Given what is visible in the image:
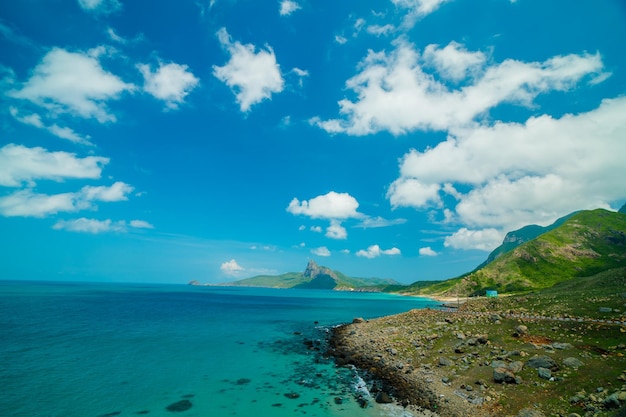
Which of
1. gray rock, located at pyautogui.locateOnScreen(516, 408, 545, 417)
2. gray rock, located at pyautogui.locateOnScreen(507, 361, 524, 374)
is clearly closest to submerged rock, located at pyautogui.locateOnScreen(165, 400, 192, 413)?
gray rock, located at pyautogui.locateOnScreen(516, 408, 545, 417)

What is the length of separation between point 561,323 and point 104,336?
8001cm

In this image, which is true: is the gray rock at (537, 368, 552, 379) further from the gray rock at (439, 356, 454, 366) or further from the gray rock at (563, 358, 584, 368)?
the gray rock at (439, 356, 454, 366)

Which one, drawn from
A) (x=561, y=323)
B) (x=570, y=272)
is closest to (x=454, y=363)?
(x=561, y=323)

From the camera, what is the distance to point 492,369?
31.5 m

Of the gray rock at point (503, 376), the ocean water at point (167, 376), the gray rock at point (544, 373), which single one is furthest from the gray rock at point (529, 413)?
the ocean water at point (167, 376)

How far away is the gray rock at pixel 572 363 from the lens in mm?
27594

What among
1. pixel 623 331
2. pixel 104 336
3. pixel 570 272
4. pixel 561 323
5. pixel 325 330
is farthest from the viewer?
pixel 570 272

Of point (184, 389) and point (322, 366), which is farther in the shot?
point (322, 366)

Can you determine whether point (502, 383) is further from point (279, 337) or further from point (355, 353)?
point (279, 337)

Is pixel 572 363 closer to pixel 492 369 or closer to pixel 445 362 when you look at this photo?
pixel 492 369

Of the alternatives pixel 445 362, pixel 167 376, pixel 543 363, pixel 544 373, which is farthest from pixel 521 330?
pixel 167 376

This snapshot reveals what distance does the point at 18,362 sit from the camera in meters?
41.4

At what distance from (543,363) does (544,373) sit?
5.99 ft

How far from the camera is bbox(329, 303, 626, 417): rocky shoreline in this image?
2394cm
